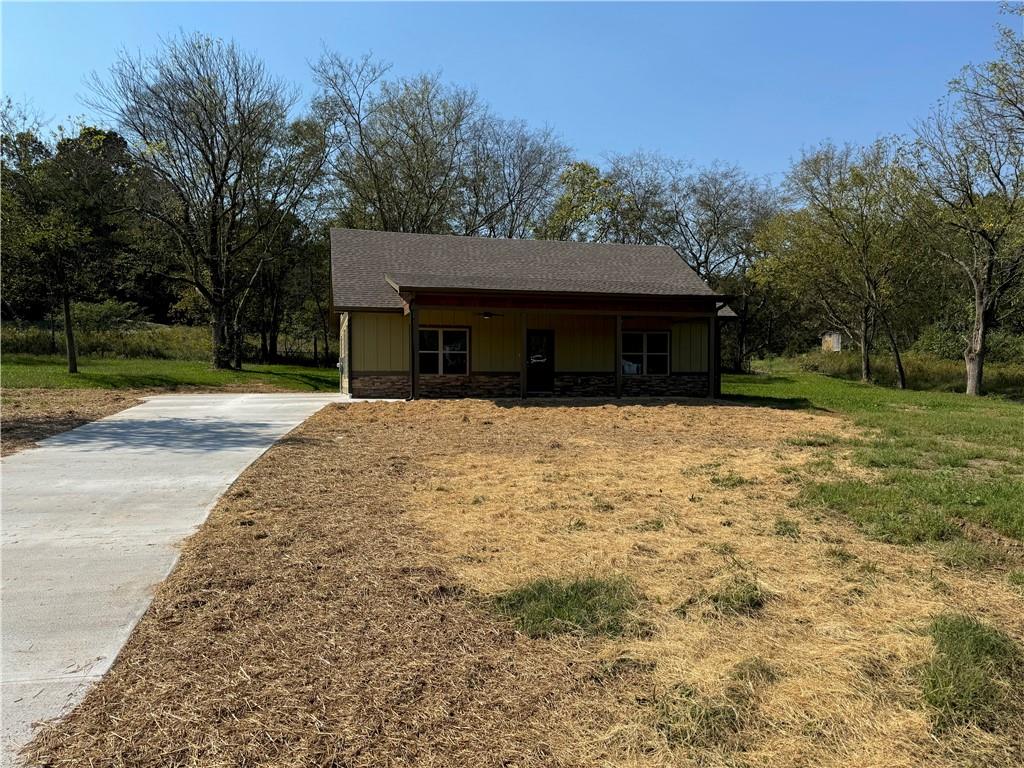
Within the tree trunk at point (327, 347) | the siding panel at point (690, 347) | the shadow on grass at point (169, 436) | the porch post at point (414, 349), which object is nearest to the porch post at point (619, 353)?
the siding panel at point (690, 347)

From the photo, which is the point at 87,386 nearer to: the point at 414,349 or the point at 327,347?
the point at 414,349

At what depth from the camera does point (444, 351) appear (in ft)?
58.2

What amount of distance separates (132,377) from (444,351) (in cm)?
991

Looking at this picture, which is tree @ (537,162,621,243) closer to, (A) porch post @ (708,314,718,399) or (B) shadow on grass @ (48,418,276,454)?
(A) porch post @ (708,314,718,399)

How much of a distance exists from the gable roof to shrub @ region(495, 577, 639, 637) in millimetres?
12091

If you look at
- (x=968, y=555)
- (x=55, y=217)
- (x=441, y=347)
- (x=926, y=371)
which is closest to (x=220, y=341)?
(x=55, y=217)

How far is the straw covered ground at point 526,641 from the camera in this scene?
2.40m

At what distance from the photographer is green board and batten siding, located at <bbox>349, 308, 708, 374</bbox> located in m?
17.1

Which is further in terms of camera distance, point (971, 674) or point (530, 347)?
point (530, 347)

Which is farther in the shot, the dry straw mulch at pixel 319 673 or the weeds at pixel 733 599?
the weeds at pixel 733 599

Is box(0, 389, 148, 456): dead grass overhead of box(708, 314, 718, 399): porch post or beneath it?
beneath

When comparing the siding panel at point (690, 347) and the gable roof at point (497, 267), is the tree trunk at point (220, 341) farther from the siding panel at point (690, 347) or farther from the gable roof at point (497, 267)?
the siding panel at point (690, 347)

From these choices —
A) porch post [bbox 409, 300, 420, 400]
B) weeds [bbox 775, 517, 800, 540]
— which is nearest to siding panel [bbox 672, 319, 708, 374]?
porch post [bbox 409, 300, 420, 400]

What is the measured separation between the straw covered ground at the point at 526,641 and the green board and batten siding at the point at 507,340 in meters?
10.8
